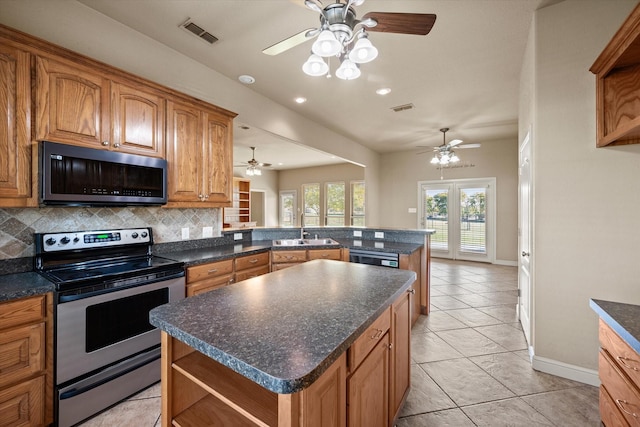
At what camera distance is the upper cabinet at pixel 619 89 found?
55.5 inches

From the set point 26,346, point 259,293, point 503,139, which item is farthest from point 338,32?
point 503,139

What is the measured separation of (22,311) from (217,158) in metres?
1.84

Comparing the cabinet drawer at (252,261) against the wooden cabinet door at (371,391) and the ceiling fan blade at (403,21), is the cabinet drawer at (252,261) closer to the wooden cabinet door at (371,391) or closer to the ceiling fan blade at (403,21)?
the wooden cabinet door at (371,391)

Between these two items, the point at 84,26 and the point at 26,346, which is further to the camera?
the point at 84,26

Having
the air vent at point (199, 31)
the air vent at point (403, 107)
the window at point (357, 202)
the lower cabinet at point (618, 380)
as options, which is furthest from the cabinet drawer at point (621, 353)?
the window at point (357, 202)

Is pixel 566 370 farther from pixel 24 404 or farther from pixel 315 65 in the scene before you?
pixel 24 404

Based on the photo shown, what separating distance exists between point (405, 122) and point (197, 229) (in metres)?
3.89

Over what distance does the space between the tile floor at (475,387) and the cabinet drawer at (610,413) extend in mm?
514

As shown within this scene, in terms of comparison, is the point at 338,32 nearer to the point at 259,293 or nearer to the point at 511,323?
the point at 259,293

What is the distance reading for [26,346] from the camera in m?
1.46

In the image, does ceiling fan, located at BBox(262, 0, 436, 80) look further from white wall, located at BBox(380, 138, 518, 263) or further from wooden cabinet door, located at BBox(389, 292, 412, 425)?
white wall, located at BBox(380, 138, 518, 263)

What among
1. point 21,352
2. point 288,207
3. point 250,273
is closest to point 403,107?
point 250,273

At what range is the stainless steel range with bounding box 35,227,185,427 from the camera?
1.58 metres

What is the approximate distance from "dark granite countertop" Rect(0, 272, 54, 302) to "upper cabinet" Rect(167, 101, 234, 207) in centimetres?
99
